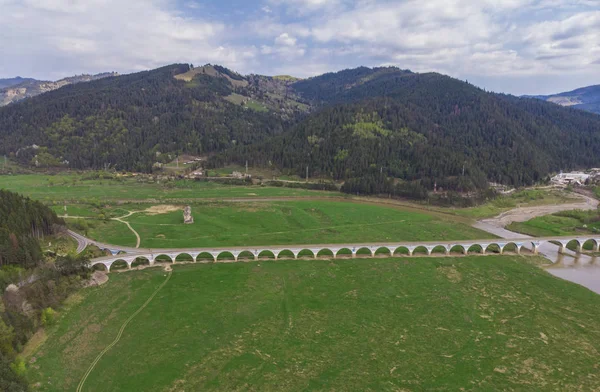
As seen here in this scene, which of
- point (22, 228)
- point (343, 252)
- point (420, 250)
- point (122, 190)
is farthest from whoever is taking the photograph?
point (122, 190)

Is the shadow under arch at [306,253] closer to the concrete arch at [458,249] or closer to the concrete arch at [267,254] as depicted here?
the concrete arch at [267,254]

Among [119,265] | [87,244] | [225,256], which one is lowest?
[119,265]

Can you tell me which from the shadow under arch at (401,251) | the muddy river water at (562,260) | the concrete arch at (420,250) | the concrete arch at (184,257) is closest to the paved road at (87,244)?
the concrete arch at (184,257)

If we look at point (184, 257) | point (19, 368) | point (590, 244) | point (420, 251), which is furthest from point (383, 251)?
point (19, 368)

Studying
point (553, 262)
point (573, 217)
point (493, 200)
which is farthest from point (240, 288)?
point (493, 200)

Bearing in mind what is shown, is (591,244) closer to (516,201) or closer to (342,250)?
(516,201)

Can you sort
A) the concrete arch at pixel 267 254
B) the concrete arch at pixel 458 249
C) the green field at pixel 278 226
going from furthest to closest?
the green field at pixel 278 226 → the concrete arch at pixel 458 249 → the concrete arch at pixel 267 254

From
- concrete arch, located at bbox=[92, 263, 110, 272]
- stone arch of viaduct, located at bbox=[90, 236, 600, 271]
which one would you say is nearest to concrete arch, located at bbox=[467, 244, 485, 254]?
stone arch of viaduct, located at bbox=[90, 236, 600, 271]
